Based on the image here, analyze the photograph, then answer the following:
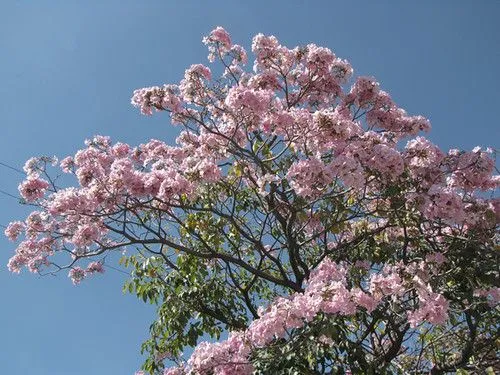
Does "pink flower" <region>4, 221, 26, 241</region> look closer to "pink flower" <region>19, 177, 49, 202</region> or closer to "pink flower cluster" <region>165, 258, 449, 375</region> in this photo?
"pink flower" <region>19, 177, 49, 202</region>

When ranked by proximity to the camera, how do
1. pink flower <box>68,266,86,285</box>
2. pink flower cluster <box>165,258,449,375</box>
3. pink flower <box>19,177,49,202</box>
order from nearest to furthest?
pink flower cluster <box>165,258,449,375</box> < pink flower <box>19,177,49,202</box> < pink flower <box>68,266,86,285</box>

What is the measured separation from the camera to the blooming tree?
4.75 meters

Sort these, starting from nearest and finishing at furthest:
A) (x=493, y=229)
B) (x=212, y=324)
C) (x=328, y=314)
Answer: (x=328, y=314) → (x=493, y=229) → (x=212, y=324)

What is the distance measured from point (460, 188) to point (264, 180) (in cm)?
201

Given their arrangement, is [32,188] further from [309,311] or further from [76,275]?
[309,311]

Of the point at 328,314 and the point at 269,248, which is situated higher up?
the point at 269,248

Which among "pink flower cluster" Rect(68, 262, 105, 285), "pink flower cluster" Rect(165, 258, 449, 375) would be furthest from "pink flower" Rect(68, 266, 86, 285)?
"pink flower cluster" Rect(165, 258, 449, 375)

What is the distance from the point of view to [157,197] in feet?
18.4

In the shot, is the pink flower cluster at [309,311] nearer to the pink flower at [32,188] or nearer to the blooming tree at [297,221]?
the blooming tree at [297,221]

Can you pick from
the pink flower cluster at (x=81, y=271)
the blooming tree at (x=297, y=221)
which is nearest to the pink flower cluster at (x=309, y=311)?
the blooming tree at (x=297, y=221)

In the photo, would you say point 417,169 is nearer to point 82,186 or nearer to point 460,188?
point 460,188

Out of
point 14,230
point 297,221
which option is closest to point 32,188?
point 14,230

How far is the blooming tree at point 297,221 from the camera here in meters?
4.75

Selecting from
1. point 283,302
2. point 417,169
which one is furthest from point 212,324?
point 417,169
